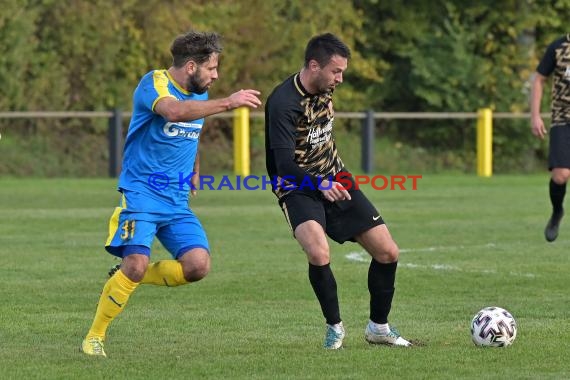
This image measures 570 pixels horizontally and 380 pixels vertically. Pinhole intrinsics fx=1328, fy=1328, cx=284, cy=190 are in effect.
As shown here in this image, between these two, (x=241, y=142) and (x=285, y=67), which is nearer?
(x=241, y=142)

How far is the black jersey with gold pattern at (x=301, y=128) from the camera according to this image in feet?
25.7

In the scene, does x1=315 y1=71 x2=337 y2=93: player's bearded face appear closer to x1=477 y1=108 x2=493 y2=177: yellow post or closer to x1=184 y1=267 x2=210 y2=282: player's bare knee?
x1=184 y1=267 x2=210 y2=282: player's bare knee

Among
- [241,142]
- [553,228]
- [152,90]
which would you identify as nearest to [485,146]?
[241,142]

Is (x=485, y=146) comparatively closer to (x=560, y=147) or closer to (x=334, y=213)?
(x=560, y=147)

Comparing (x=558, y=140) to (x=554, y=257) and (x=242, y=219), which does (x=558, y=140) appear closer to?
(x=554, y=257)

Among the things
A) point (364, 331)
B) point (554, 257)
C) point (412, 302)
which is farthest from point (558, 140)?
point (364, 331)

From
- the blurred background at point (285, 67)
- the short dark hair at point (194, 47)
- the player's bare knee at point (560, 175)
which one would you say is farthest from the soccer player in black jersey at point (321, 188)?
the blurred background at point (285, 67)

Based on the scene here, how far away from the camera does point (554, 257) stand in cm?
1288

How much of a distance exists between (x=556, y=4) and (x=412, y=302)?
84.5 feet

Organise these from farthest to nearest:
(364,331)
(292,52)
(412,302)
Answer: (292,52) → (412,302) → (364,331)

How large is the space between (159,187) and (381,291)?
1.49 m

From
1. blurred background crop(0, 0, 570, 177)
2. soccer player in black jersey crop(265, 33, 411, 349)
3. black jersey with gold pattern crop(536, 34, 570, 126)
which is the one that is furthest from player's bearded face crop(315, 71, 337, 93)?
blurred background crop(0, 0, 570, 177)

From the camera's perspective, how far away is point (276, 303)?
9914mm

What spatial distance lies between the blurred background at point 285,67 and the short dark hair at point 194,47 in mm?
19958
